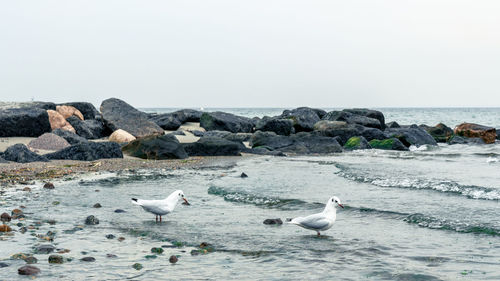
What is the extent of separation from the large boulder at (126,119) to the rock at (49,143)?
4796 millimetres

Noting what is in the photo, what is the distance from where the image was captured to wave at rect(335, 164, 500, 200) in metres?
10.9

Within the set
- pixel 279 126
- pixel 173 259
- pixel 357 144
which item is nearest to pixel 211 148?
pixel 357 144

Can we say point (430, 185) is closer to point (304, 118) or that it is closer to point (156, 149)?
point (156, 149)

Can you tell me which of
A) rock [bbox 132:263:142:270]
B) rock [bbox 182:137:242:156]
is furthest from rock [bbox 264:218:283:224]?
rock [bbox 182:137:242:156]

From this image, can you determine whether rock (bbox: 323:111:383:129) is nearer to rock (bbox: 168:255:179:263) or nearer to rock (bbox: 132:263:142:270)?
rock (bbox: 168:255:179:263)

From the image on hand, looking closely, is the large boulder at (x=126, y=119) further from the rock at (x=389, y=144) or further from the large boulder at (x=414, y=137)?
the large boulder at (x=414, y=137)

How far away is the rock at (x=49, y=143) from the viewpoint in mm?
19375

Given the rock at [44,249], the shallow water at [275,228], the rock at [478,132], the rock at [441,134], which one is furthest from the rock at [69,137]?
the rock at [478,132]

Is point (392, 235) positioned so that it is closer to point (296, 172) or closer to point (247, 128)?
point (296, 172)

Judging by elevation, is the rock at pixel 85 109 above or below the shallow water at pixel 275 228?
above

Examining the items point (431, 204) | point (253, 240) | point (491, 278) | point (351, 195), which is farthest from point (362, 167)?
point (491, 278)

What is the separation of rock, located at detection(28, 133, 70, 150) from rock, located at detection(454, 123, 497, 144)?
23396 millimetres

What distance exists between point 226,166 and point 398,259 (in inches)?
432

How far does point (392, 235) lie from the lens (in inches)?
300
